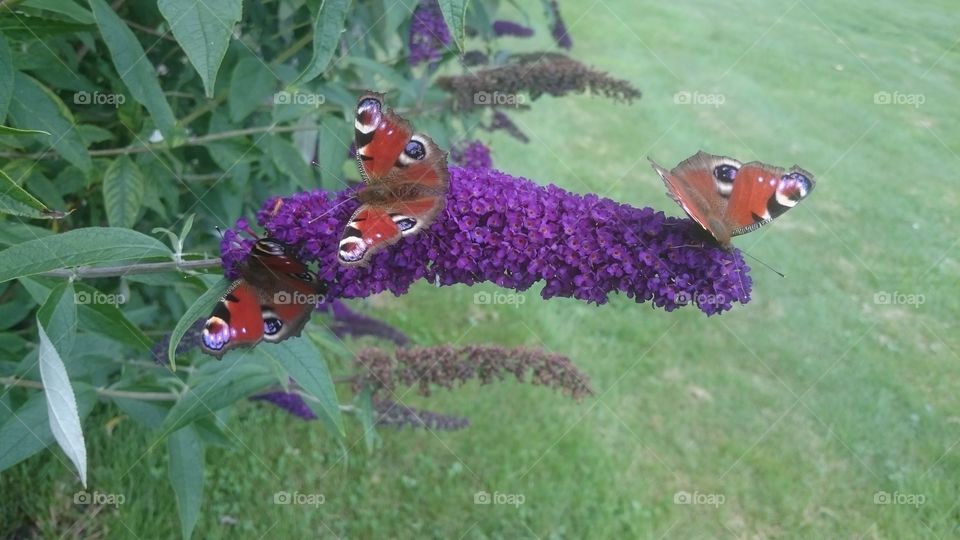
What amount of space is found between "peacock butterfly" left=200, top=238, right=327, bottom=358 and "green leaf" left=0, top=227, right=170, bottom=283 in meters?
0.14

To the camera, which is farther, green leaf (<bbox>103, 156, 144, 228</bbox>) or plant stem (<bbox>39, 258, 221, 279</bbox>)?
green leaf (<bbox>103, 156, 144, 228</bbox>)

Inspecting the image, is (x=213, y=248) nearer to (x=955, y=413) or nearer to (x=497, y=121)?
(x=497, y=121)

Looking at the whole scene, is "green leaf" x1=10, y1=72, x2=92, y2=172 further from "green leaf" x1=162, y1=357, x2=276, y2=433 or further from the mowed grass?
the mowed grass

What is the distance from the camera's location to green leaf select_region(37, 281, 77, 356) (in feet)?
4.19

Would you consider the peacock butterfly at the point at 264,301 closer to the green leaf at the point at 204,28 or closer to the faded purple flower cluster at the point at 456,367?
the green leaf at the point at 204,28

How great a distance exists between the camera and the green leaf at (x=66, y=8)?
135cm

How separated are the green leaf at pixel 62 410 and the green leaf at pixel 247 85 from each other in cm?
98

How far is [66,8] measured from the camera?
4.68ft

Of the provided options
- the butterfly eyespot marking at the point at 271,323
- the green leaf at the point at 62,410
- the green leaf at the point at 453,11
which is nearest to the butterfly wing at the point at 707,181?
the green leaf at the point at 453,11

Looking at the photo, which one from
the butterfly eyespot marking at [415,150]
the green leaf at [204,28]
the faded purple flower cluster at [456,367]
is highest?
the green leaf at [204,28]

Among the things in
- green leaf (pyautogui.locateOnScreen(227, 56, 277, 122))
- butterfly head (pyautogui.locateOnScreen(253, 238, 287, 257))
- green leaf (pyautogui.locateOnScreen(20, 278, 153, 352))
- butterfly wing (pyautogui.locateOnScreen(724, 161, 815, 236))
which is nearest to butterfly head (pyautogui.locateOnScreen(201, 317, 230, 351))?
butterfly head (pyautogui.locateOnScreen(253, 238, 287, 257))

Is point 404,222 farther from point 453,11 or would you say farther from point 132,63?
point 132,63

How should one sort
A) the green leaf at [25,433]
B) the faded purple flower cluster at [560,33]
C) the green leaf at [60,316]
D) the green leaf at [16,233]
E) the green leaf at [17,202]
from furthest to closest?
the faded purple flower cluster at [560,33] → the green leaf at [25,433] → the green leaf at [16,233] → the green leaf at [60,316] → the green leaf at [17,202]

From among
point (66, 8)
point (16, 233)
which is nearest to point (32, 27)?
point (66, 8)
